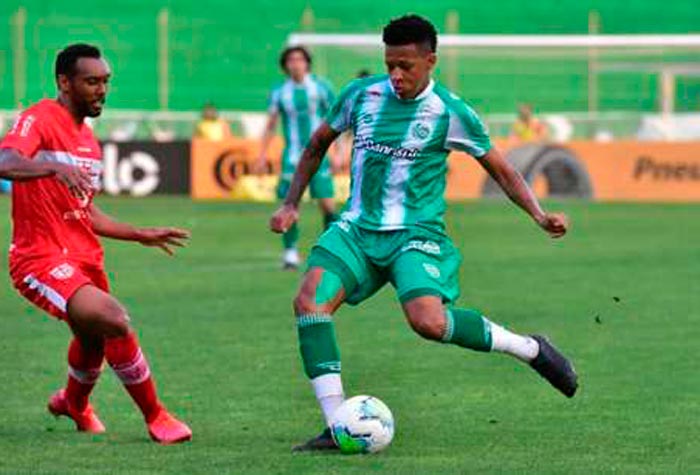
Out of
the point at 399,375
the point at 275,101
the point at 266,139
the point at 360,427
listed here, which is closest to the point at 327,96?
the point at 275,101

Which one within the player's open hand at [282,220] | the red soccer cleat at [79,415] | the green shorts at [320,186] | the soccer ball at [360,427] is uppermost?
the player's open hand at [282,220]

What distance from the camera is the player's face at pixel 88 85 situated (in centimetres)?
898

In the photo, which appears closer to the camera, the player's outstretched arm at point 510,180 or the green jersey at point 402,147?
the green jersey at point 402,147

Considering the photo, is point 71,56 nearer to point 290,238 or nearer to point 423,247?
point 423,247

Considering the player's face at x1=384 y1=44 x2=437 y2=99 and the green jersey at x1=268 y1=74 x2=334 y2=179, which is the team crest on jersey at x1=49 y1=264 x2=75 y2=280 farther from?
the green jersey at x1=268 y1=74 x2=334 y2=179

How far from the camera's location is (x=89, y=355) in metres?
9.35

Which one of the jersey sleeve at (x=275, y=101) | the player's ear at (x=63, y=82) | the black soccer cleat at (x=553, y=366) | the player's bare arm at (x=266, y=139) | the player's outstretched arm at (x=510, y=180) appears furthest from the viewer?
the jersey sleeve at (x=275, y=101)

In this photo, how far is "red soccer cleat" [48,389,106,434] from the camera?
376 inches

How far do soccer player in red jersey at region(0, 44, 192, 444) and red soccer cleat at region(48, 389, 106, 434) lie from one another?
1.52 ft

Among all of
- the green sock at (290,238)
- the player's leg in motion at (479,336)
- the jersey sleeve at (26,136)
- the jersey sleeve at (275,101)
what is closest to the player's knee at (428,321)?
the player's leg in motion at (479,336)

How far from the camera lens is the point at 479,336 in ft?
29.5

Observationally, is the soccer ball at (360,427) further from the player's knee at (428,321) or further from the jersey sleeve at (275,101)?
the jersey sleeve at (275,101)

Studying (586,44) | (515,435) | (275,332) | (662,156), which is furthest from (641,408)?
(586,44)

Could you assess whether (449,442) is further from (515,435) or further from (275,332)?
(275,332)
